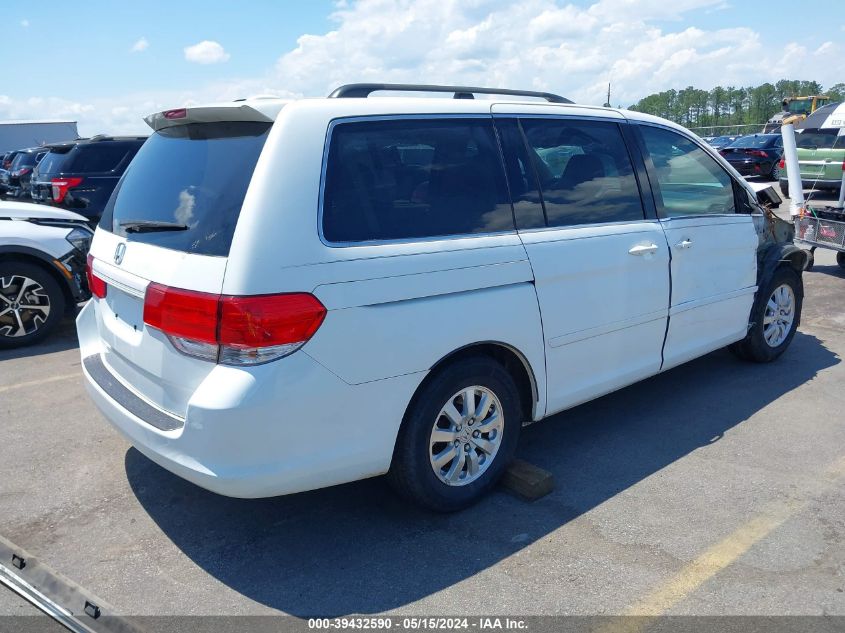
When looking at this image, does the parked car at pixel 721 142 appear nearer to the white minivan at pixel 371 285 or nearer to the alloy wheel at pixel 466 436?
the white minivan at pixel 371 285

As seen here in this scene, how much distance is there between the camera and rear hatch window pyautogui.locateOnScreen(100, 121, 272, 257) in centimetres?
284

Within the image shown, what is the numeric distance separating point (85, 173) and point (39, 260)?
12.5 feet

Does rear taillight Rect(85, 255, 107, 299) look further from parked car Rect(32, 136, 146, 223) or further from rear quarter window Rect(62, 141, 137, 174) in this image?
rear quarter window Rect(62, 141, 137, 174)

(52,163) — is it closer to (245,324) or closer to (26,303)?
(26,303)

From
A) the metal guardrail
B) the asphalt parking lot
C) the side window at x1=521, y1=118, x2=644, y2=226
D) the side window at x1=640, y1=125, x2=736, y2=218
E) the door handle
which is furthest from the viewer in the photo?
the side window at x1=640, y1=125, x2=736, y2=218

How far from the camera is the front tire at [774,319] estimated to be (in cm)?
532

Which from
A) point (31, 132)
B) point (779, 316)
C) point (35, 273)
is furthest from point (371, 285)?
point (31, 132)

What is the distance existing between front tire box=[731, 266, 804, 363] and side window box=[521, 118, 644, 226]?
5.79 feet

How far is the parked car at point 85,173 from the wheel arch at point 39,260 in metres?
3.14

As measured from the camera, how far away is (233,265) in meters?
2.67

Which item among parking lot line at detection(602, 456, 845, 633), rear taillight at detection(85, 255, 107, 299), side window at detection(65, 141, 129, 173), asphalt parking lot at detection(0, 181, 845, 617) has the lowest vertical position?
parking lot line at detection(602, 456, 845, 633)

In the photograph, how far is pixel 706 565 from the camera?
3.03 m

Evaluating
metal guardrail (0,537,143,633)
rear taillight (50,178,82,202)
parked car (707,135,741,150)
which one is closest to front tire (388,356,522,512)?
metal guardrail (0,537,143,633)

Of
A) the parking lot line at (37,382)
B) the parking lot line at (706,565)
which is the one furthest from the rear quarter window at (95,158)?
the parking lot line at (706,565)
